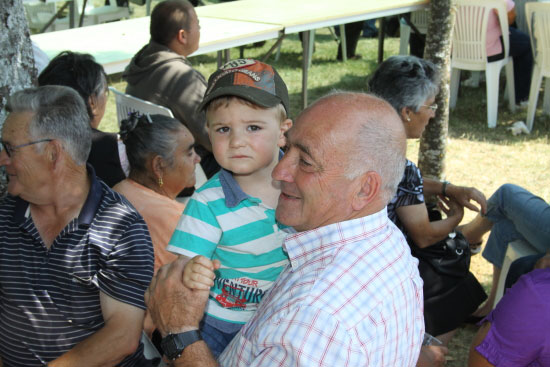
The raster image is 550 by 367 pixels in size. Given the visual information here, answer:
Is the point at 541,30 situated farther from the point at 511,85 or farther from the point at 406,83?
the point at 406,83

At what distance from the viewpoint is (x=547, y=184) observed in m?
5.76

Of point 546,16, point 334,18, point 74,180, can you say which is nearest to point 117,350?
point 74,180

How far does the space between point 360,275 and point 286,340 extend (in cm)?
24

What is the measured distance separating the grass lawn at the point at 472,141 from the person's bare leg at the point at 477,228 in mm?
247

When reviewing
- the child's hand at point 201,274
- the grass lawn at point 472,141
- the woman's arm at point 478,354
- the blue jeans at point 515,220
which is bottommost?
the grass lawn at point 472,141

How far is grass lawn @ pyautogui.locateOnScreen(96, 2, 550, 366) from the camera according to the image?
5680 millimetres

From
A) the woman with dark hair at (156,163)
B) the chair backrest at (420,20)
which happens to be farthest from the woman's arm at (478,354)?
the chair backrest at (420,20)

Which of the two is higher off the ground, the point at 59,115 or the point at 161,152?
the point at 59,115

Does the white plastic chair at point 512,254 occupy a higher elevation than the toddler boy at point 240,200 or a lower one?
lower

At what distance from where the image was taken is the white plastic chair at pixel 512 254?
346 centimetres

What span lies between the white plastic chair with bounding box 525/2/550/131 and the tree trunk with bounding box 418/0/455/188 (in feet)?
8.39

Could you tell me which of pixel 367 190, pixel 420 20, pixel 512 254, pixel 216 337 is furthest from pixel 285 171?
pixel 420 20

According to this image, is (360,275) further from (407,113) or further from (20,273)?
(407,113)

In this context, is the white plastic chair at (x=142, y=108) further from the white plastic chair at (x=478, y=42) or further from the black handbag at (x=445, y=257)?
the white plastic chair at (x=478, y=42)
